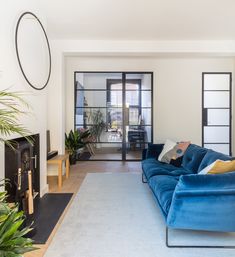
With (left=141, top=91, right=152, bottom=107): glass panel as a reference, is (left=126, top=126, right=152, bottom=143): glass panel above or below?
below

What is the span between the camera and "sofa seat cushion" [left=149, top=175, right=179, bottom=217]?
224 cm

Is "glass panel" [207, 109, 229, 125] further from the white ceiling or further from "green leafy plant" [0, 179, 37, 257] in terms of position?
"green leafy plant" [0, 179, 37, 257]

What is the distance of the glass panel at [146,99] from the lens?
6.46m

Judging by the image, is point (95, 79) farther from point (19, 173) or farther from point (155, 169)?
point (19, 173)

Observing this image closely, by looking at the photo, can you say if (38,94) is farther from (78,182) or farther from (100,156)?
(100,156)

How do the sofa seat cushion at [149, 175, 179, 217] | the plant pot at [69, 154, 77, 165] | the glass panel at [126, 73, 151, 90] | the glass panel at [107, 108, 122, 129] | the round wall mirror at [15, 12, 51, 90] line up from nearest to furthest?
the sofa seat cushion at [149, 175, 179, 217] < the round wall mirror at [15, 12, 51, 90] < the plant pot at [69, 154, 77, 165] < the glass panel at [126, 73, 151, 90] < the glass panel at [107, 108, 122, 129]

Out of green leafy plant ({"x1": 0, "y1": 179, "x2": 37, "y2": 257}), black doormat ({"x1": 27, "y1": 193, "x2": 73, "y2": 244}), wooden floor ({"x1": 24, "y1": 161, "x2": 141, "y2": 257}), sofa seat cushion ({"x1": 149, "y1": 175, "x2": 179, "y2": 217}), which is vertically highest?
green leafy plant ({"x1": 0, "y1": 179, "x2": 37, "y2": 257})

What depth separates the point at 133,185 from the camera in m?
4.12

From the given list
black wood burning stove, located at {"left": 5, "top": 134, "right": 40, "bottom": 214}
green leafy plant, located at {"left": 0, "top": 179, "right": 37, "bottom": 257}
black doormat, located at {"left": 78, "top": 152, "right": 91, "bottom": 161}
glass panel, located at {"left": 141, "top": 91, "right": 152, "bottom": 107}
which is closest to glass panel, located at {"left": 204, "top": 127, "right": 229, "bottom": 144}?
glass panel, located at {"left": 141, "top": 91, "right": 152, "bottom": 107}

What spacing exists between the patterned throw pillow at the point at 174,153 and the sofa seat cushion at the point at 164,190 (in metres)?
0.98

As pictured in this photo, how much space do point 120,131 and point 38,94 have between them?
3491 millimetres

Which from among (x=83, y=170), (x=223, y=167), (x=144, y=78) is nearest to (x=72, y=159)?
(x=83, y=170)

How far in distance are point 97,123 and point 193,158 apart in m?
3.69

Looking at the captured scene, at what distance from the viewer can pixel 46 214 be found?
291cm
